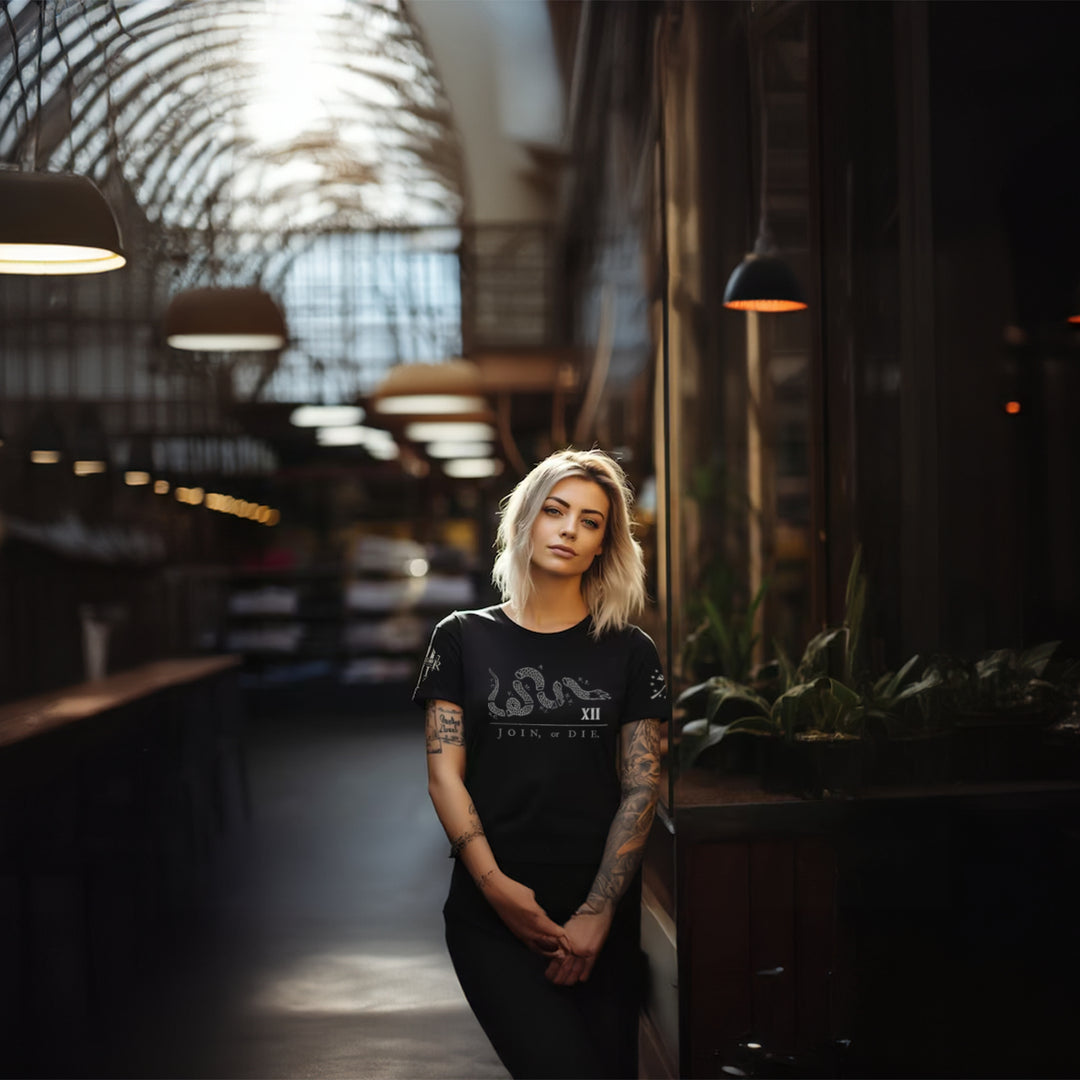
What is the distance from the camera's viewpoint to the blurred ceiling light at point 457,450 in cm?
1091

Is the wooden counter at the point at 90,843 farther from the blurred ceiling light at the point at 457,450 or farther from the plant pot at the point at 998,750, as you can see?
the blurred ceiling light at the point at 457,450

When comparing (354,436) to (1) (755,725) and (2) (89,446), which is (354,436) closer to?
(2) (89,446)

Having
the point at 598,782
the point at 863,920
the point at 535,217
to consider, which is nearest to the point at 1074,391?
the point at 863,920

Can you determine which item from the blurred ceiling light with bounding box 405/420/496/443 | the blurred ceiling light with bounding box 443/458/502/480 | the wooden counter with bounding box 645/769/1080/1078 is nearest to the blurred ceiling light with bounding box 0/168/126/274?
the wooden counter with bounding box 645/769/1080/1078

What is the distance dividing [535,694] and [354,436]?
838 centimetres

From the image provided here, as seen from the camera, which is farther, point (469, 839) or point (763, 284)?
point (763, 284)

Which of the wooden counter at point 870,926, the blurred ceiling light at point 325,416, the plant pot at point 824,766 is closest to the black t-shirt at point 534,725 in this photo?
the wooden counter at point 870,926

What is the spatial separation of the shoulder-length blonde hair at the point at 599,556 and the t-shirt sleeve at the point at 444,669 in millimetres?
133

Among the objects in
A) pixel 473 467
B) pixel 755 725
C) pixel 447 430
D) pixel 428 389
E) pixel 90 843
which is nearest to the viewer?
pixel 755 725

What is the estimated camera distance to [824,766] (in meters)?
2.77

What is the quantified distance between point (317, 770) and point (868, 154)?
470 centimetres

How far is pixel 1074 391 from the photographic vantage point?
3316 millimetres

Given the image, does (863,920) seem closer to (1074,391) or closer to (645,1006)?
(645,1006)

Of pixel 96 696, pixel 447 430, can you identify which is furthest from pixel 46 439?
pixel 447 430
